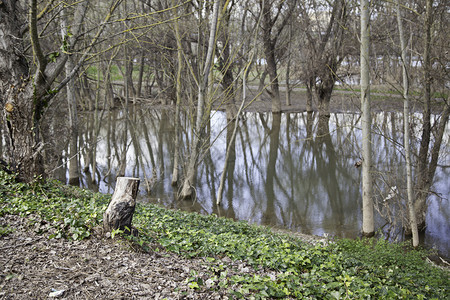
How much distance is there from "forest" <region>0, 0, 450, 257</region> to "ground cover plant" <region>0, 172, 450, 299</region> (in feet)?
7.74

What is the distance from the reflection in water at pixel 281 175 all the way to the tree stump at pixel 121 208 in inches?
235

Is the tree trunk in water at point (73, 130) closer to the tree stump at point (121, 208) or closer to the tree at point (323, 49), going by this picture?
the tree stump at point (121, 208)

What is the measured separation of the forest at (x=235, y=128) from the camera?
8.04 metres

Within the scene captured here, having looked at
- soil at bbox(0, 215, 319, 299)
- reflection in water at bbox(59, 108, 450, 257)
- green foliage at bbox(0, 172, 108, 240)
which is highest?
green foliage at bbox(0, 172, 108, 240)

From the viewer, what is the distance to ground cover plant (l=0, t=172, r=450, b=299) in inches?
176

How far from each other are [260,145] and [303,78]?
9.07 metres

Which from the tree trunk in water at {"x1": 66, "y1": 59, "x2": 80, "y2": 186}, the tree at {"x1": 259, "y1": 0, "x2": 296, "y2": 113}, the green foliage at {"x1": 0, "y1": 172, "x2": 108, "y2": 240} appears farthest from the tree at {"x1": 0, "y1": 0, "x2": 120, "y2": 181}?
the tree at {"x1": 259, "y1": 0, "x2": 296, "y2": 113}

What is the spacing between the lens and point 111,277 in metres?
4.34

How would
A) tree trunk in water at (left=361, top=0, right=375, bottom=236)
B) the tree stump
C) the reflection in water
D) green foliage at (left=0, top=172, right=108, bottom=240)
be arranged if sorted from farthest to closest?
the reflection in water
tree trunk in water at (left=361, top=0, right=375, bottom=236)
green foliage at (left=0, top=172, right=108, bottom=240)
the tree stump

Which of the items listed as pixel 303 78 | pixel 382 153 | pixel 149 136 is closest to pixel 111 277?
pixel 382 153

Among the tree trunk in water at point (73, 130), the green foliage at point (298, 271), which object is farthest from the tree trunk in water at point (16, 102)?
the tree trunk in water at point (73, 130)

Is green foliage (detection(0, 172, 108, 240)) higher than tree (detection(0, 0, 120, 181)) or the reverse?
the reverse

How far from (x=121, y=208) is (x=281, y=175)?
1222 cm

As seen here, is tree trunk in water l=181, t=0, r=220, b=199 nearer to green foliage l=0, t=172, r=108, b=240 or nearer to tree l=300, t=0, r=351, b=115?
green foliage l=0, t=172, r=108, b=240
